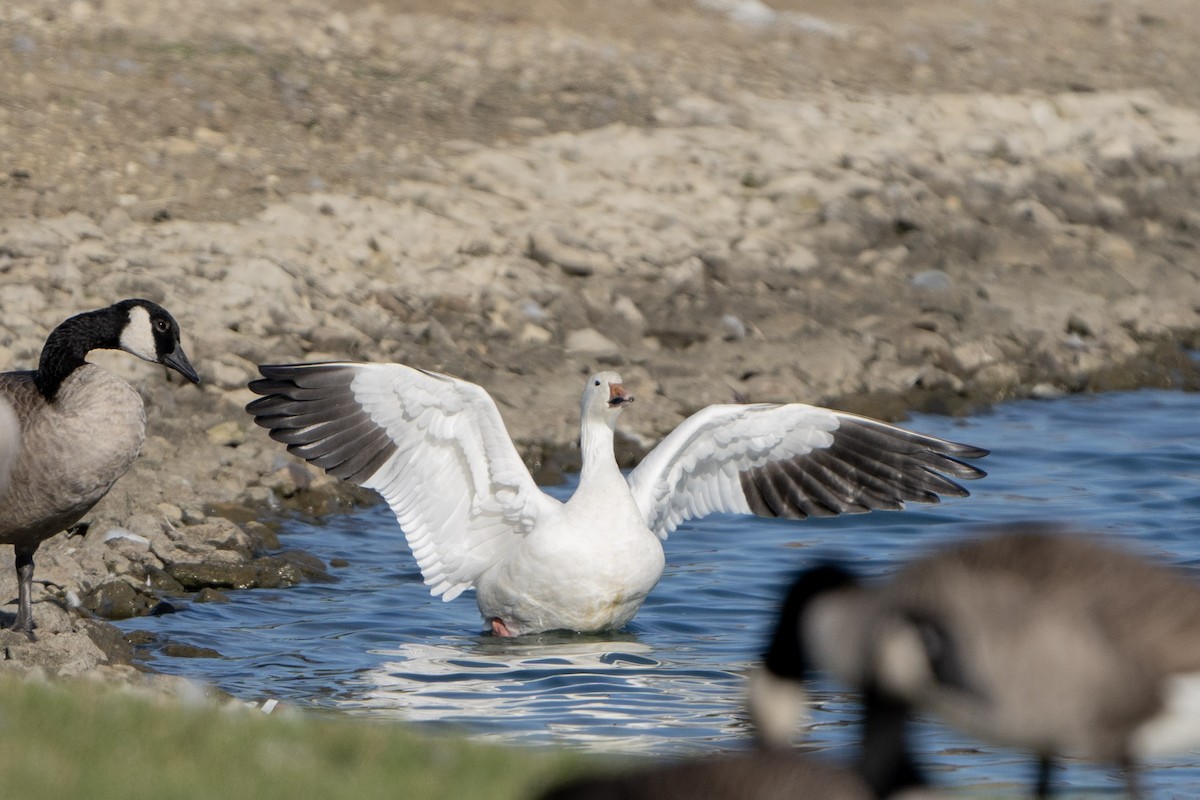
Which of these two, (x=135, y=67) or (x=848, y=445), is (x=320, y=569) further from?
(x=135, y=67)

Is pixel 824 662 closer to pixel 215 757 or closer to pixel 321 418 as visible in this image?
pixel 215 757

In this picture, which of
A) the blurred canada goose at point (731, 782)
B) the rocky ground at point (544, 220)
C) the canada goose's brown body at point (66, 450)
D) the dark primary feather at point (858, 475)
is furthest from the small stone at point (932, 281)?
the blurred canada goose at point (731, 782)

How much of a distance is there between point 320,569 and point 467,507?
1003mm

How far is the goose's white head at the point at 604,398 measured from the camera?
363 inches

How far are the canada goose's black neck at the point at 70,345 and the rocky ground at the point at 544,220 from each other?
105 cm

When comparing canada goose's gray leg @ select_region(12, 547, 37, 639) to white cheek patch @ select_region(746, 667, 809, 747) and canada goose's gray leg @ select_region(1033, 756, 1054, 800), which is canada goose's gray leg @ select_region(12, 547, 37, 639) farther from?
canada goose's gray leg @ select_region(1033, 756, 1054, 800)

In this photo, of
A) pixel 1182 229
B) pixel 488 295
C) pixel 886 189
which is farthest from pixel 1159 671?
pixel 1182 229

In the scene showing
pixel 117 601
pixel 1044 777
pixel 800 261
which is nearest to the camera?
pixel 1044 777

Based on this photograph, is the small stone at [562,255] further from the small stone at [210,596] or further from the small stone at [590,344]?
the small stone at [210,596]

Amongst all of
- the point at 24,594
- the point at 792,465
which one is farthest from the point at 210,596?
the point at 792,465

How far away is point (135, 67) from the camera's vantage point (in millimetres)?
14789

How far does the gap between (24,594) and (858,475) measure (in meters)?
4.09

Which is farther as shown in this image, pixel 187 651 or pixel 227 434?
pixel 227 434

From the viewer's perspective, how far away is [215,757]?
187 inches
